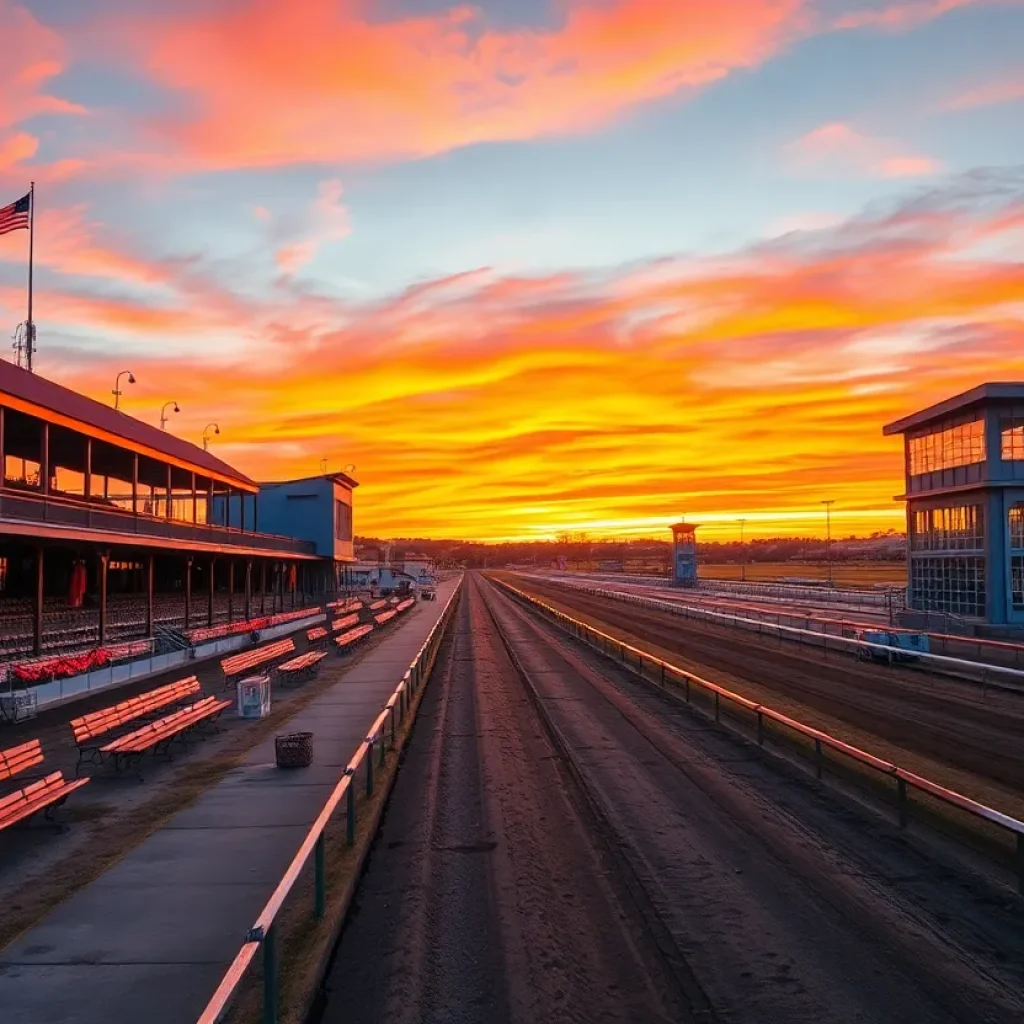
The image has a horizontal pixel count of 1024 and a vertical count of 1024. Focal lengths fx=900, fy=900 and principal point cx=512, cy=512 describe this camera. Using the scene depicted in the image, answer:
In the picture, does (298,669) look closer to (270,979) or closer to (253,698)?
(253,698)

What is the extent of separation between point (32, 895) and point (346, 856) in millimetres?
3027

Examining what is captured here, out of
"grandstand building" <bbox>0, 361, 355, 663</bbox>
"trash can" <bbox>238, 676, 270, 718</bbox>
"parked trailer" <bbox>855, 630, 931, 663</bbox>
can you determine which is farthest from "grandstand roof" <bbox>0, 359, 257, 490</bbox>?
"parked trailer" <bbox>855, 630, 931, 663</bbox>

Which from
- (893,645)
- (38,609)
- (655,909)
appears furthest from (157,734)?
(893,645)

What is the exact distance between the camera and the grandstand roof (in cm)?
2380

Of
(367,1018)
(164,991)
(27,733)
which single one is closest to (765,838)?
(367,1018)

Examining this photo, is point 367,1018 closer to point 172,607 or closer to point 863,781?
point 863,781

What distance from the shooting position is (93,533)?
940 inches

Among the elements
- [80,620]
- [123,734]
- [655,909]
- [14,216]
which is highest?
[14,216]

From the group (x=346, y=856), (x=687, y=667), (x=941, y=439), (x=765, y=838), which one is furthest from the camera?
(x=941, y=439)

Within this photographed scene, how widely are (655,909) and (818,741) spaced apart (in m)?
6.36

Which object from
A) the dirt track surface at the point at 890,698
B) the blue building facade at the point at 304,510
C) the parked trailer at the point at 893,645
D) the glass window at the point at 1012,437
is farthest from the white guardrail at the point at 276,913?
the blue building facade at the point at 304,510

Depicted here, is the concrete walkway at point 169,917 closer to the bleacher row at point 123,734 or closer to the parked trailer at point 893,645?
the bleacher row at point 123,734

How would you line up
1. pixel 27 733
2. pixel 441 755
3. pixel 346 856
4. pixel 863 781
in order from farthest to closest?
pixel 27 733 < pixel 441 755 < pixel 863 781 < pixel 346 856

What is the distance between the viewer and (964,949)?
7738 mm
